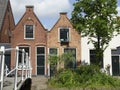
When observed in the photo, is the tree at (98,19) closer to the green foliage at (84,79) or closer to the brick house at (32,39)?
the green foliage at (84,79)

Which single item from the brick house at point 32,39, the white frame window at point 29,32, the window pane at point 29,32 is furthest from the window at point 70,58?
the window pane at point 29,32

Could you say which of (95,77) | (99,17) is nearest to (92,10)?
(99,17)

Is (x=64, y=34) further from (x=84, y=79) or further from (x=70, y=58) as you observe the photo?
(x=84, y=79)

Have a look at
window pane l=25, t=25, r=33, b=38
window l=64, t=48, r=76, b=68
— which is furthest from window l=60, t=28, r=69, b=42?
window pane l=25, t=25, r=33, b=38

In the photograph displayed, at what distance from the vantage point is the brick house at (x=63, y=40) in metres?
34.8

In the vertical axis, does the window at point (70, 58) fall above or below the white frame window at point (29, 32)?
below

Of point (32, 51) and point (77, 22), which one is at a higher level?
point (77, 22)

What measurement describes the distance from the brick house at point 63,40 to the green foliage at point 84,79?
12.8 metres

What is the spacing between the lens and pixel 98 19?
81.4 ft

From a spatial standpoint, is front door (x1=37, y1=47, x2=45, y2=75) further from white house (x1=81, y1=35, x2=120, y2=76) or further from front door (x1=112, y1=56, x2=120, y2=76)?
front door (x1=112, y1=56, x2=120, y2=76)

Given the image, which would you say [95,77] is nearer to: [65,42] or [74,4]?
[74,4]

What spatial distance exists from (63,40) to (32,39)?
3.29 meters

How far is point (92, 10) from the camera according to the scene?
25.6m

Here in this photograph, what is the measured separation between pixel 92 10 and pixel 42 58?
10.7 m
